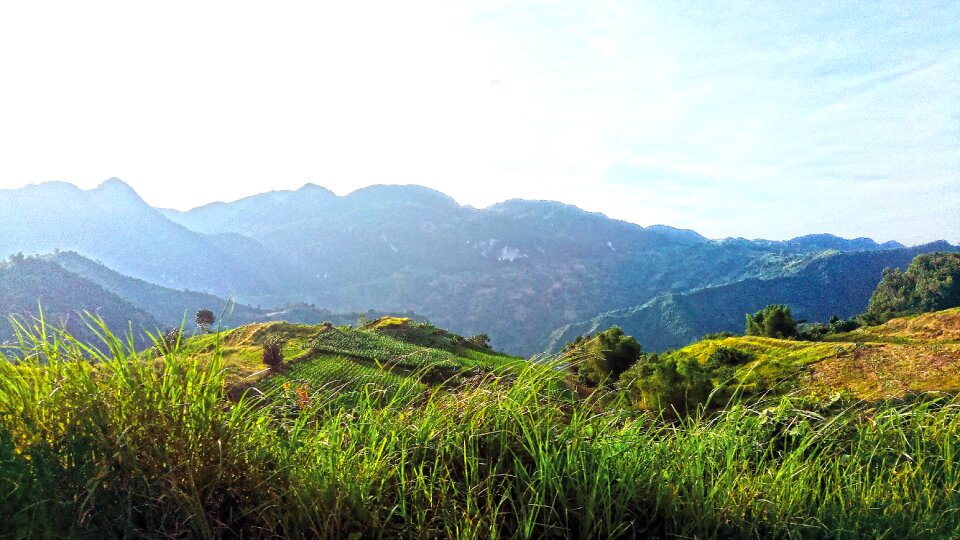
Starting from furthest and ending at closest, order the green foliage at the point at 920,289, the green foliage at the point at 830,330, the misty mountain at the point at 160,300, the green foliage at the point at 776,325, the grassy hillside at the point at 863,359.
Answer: the misty mountain at the point at 160,300, the green foliage at the point at 920,289, the green foliage at the point at 776,325, the green foliage at the point at 830,330, the grassy hillside at the point at 863,359

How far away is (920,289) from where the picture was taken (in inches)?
2136

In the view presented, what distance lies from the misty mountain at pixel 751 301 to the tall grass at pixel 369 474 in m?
126

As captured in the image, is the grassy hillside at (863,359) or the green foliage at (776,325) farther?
the green foliage at (776,325)

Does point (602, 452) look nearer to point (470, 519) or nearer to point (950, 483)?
point (470, 519)

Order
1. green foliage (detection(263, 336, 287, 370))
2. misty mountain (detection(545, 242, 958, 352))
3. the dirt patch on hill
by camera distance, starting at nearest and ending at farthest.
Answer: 1. the dirt patch on hill
2. green foliage (detection(263, 336, 287, 370))
3. misty mountain (detection(545, 242, 958, 352))

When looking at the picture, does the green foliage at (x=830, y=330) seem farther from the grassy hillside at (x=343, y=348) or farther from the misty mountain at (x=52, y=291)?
the misty mountain at (x=52, y=291)

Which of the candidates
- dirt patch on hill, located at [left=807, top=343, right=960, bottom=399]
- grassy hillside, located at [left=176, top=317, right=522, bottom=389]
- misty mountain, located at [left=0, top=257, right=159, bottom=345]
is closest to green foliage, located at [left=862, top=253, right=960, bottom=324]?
dirt patch on hill, located at [left=807, top=343, right=960, bottom=399]

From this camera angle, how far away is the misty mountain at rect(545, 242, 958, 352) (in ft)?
427

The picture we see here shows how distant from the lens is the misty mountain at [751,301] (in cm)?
13000

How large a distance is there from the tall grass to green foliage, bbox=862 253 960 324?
54082 mm

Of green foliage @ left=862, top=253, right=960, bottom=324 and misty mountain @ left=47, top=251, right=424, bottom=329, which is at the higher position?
green foliage @ left=862, top=253, right=960, bottom=324

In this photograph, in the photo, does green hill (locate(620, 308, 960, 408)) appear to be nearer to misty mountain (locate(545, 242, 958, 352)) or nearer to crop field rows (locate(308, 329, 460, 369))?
crop field rows (locate(308, 329, 460, 369))

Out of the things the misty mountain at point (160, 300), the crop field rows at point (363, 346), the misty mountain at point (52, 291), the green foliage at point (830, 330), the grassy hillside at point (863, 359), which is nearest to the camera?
the grassy hillside at point (863, 359)

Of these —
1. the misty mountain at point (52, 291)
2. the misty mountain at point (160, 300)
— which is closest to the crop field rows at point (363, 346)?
the misty mountain at point (52, 291)
